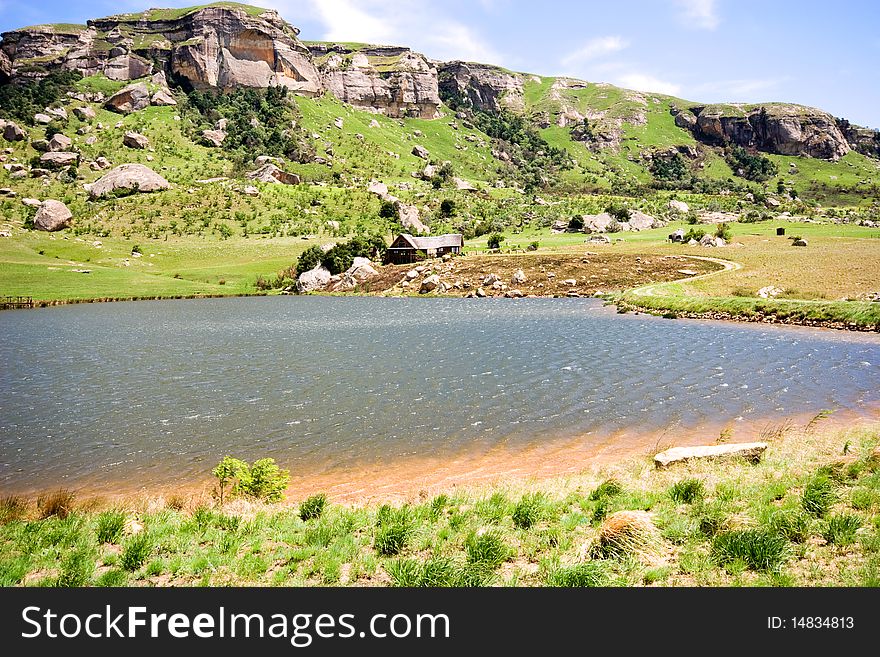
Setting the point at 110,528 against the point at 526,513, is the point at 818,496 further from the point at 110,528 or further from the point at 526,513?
the point at 110,528

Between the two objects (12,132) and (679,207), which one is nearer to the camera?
(679,207)

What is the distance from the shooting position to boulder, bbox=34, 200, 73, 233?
104188 millimetres

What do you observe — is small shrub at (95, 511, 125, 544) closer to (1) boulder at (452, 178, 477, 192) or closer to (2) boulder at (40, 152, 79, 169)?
(2) boulder at (40, 152, 79, 169)

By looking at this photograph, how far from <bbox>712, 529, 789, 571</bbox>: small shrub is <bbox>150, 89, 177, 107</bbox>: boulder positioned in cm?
21872

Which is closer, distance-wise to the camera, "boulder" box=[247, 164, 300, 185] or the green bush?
the green bush

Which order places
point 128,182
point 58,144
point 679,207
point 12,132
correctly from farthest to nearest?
point 12,132, point 58,144, point 679,207, point 128,182

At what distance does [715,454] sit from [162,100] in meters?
218

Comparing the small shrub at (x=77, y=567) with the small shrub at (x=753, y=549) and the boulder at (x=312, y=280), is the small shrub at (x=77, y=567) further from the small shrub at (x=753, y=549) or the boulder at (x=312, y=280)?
the boulder at (x=312, y=280)

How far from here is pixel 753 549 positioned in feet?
24.6

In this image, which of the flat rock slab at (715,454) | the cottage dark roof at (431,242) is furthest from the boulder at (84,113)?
the flat rock slab at (715,454)

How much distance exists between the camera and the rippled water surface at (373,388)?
53.1ft

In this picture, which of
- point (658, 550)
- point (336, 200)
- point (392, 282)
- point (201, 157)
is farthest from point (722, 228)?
point (201, 157)

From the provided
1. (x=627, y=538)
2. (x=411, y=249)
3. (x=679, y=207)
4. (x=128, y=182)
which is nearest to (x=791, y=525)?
(x=627, y=538)

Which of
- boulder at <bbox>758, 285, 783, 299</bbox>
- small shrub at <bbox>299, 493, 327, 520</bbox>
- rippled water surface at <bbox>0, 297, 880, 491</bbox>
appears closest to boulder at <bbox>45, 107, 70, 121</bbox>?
rippled water surface at <bbox>0, 297, 880, 491</bbox>
